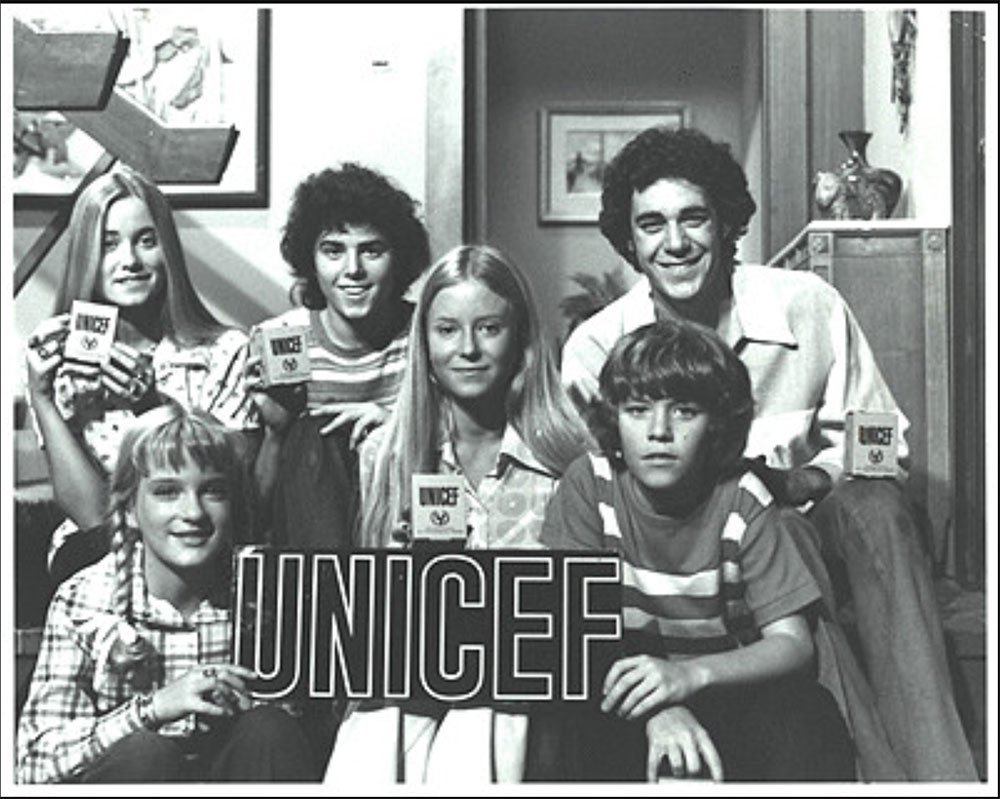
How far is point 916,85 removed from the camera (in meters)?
2.03

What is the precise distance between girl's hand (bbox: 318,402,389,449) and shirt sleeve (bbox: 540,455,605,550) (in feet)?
0.82

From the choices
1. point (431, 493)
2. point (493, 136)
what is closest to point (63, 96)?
point (493, 136)

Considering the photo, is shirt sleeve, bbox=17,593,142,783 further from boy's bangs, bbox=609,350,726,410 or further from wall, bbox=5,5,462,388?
boy's bangs, bbox=609,350,726,410

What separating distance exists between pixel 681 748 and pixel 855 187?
2.48ft

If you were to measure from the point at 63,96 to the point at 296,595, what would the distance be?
2.35 feet

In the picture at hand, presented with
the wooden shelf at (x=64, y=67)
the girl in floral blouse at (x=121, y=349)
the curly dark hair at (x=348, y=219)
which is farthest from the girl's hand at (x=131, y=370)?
the wooden shelf at (x=64, y=67)

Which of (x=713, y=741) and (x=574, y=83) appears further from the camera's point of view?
(x=574, y=83)

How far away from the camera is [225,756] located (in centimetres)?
196

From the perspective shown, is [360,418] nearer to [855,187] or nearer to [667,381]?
[667,381]

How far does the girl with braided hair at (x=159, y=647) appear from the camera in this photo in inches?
77.3

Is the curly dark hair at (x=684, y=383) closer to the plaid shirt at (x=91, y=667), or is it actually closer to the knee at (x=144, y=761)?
the plaid shirt at (x=91, y=667)
